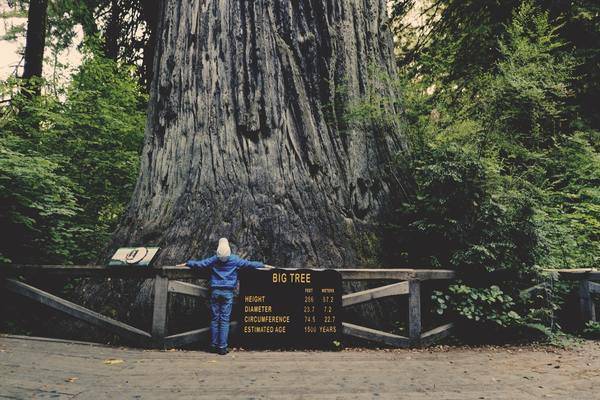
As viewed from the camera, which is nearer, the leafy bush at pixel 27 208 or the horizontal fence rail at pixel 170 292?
the horizontal fence rail at pixel 170 292

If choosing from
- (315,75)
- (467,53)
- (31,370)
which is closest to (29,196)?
(31,370)

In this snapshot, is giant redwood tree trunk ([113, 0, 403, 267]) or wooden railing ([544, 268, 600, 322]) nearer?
giant redwood tree trunk ([113, 0, 403, 267])

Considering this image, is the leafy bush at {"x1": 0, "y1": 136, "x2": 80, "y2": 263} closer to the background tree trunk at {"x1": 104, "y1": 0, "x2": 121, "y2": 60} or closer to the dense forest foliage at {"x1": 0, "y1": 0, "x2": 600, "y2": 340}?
the dense forest foliage at {"x1": 0, "y1": 0, "x2": 600, "y2": 340}

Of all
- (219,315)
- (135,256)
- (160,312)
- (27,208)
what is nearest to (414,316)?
(219,315)

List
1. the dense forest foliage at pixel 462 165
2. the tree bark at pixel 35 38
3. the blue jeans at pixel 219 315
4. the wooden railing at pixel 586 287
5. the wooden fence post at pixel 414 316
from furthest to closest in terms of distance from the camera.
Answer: the tree bark at pixel 35 38
the wooden railing at pixel 586 287
the dense forest foliage at pixel 462 165
the wooden fence post at pixel 414 316
the blue jeans at pixel 219 315

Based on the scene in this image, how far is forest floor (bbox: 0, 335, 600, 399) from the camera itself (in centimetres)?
356

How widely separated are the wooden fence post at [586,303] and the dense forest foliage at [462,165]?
0.95 feet

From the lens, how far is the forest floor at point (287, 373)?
11.7 feet

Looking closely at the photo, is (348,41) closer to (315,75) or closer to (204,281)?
(315,75)

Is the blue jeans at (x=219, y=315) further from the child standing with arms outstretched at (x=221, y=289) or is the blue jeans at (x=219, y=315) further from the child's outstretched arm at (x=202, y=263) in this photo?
the child's outstretched arm at (x=202, y=263)

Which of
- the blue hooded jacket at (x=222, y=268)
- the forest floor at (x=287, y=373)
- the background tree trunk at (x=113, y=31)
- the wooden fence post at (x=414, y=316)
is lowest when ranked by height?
the forest floor at (x=287, y=373)

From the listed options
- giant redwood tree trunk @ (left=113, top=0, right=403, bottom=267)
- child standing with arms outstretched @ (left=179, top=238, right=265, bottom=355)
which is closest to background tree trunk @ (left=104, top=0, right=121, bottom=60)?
giant redwood tree trunk @ (left=113, top=0, right=403, bottom=267)

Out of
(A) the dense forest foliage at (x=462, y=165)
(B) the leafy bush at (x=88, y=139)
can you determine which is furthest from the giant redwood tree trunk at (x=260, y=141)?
(B) the leafy bush at (x=88, y=139)

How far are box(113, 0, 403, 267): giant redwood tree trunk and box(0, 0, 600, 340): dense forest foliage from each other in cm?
62
